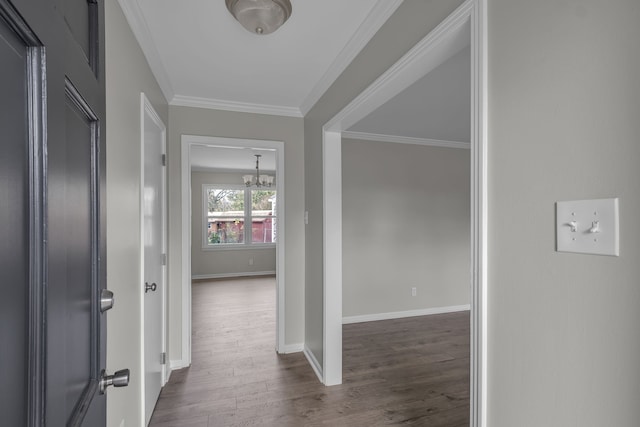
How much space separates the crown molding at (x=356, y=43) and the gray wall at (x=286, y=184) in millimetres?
513

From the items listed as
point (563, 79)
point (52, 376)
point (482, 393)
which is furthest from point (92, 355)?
point (563, 79)

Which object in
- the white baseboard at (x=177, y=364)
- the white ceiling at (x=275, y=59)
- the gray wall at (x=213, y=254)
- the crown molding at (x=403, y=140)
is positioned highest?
the white ceiling at (x=275, y=59)

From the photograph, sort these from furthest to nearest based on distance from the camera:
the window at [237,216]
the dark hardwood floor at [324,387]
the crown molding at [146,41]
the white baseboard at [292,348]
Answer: the window at [237,216]
the white baseboard at [292,348]
the dark hardwood floor at [324,387]
the crown molding at [146,41]

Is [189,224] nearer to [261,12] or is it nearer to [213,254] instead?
[261,12]

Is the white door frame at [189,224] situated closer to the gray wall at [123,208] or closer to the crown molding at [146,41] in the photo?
the crown molding at [146,41]

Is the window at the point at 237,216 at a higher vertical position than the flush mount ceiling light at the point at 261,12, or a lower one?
lower

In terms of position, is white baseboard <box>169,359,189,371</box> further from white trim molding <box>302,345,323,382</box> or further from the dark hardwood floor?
white trim molding <box>302,345,323,382</box>

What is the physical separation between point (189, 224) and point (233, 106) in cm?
120

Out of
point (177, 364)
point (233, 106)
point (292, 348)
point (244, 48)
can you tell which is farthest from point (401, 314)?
point (244, 48)

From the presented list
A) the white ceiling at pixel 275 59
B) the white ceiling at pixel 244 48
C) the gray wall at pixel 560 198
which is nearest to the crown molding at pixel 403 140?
the white ceiling at pixel 275 59

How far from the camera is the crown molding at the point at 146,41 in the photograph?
1538mm

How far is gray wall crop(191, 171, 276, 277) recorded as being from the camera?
264 inches

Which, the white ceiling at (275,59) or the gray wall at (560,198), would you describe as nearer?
the gray wall at (560,198)

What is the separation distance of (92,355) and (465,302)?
4.65m
